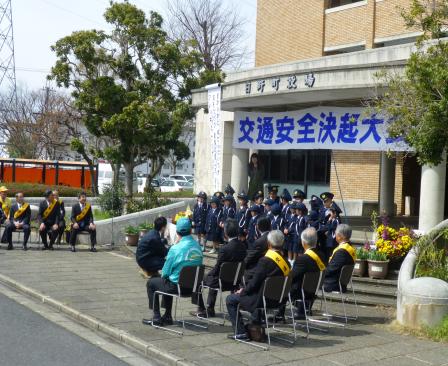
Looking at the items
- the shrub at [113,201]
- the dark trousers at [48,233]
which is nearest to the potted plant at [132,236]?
the dark trousers at [48,233]

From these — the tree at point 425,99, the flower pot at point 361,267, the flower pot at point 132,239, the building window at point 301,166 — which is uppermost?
the tree at point 425,99

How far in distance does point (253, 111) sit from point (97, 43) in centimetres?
1024

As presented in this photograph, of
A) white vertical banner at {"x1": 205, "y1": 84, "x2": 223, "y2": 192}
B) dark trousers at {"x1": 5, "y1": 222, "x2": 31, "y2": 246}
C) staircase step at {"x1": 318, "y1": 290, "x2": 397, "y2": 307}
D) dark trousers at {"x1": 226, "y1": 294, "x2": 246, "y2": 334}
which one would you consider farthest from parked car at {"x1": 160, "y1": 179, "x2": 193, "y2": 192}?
dark trousers at {"x1": 226, "y1": 294, "x2": 246, "y2": 334}

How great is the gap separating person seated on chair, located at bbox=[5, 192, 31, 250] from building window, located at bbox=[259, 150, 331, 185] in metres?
8.72

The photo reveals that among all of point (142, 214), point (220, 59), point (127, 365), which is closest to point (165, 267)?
point (127, 365)

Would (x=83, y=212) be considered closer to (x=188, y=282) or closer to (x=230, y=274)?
(x=230, y=274)

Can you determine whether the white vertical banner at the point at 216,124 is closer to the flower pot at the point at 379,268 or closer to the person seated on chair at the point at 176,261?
the flower pot at the point at 379,268

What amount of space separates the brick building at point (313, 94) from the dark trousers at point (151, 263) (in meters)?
6.08

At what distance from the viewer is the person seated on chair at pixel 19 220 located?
16453 mm

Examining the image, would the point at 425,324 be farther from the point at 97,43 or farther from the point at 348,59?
the point at 97,43

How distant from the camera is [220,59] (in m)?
37.3

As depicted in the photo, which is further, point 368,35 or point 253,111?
point 368,35

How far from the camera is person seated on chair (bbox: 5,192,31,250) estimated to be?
16453 millimetres

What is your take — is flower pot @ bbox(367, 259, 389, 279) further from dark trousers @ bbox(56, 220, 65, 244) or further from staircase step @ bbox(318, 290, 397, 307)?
dark trousers @ bbox(56, 220, 65, 244)
